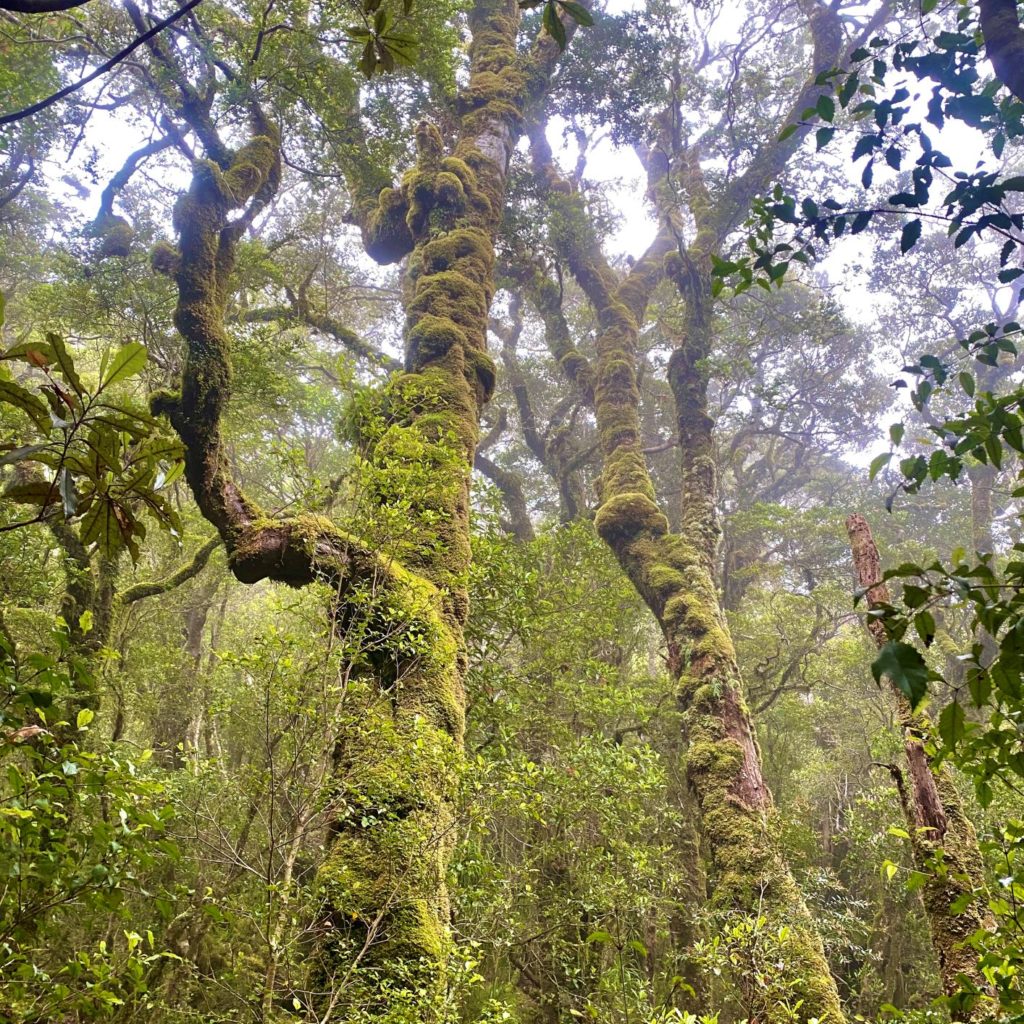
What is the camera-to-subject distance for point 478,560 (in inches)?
213

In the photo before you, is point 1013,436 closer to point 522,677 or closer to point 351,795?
point 351,795

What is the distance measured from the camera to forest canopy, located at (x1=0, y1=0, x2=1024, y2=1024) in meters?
1.70

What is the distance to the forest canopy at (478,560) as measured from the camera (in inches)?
66.9

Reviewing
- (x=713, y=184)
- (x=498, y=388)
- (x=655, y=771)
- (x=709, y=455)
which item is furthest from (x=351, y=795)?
(x=498, y=388)

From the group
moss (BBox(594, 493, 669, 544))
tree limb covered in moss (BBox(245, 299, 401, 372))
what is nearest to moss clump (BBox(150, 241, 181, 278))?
tree limb covered in moss (BBox(245, 299, 401, 372))

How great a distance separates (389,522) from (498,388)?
12349mm

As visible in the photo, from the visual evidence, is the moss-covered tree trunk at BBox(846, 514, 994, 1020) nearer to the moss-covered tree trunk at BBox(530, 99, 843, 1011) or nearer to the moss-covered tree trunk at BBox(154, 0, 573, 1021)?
the moss-covered tree trunk at BBox(530, 99, 843, 1011)

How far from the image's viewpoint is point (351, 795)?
3.34 meters

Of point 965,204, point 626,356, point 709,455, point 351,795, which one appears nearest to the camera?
point 965,204

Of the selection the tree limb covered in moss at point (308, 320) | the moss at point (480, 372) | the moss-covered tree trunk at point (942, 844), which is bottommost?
the moss-covered tree trunk at point (942, 844)

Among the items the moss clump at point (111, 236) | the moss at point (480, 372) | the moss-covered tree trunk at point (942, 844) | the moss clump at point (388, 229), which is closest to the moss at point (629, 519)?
the moss at point (480, 372)

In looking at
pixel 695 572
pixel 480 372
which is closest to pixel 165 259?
pixel 480 372

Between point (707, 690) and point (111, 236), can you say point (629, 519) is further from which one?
point (111, 236)

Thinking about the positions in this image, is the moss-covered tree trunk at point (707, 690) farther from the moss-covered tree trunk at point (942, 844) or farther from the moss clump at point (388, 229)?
the moss clump at point (388, 229)
